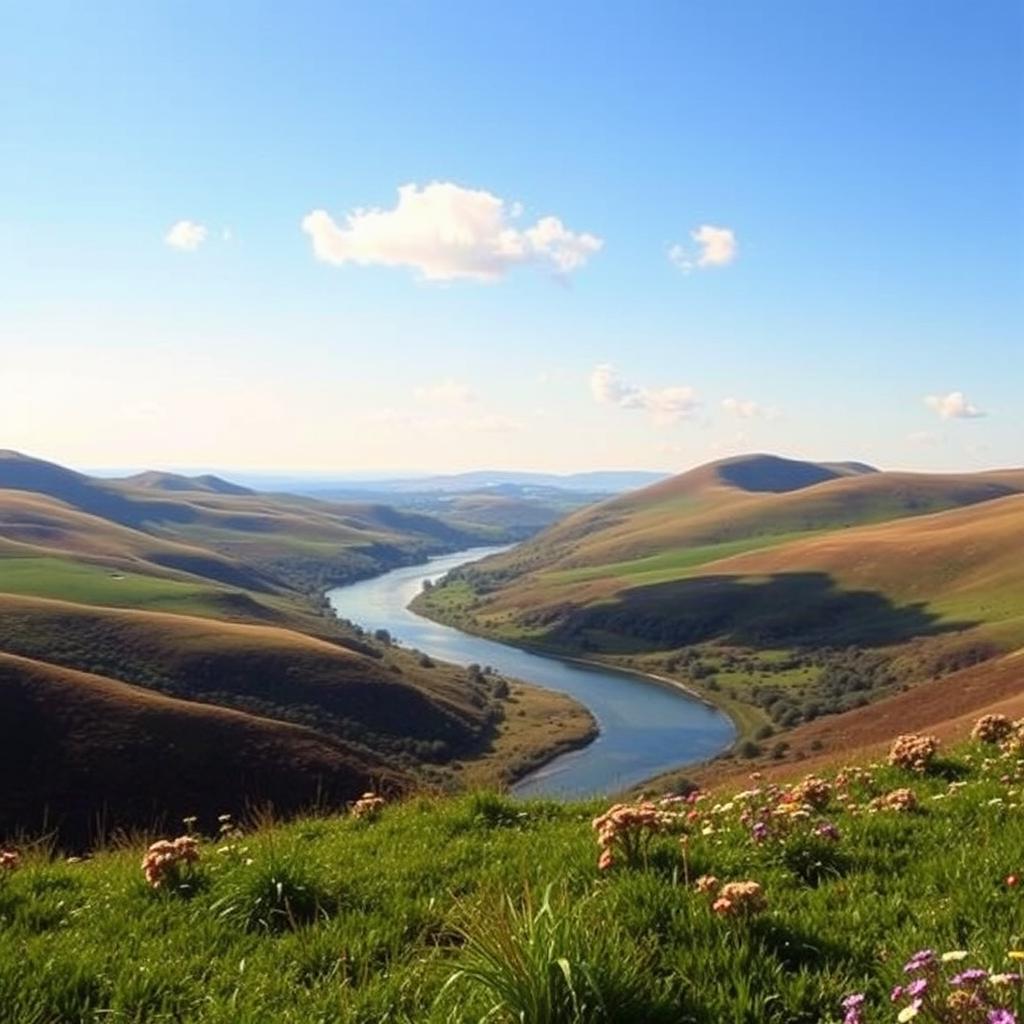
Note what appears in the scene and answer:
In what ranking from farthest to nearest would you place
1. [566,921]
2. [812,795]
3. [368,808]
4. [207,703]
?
[207,703], [368,808], [812,795], [566,921]

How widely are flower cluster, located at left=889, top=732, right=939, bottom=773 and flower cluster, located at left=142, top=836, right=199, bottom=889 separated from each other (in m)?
8.92

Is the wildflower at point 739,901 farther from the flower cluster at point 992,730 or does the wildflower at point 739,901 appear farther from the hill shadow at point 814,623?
the hill shadow at point 814,623

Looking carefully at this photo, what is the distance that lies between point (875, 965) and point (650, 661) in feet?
598

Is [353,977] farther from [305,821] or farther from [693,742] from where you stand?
[693,742]

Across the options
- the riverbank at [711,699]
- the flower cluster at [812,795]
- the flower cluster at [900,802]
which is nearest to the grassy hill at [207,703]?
the riverbank at [711,699]

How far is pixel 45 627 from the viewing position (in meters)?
114

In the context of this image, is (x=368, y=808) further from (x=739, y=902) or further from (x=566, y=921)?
(x=566, y=921)

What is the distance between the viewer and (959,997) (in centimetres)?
470

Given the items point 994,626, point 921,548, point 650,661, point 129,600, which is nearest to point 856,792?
point 994,626

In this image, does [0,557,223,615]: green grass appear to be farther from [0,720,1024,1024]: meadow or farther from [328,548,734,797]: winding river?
[0,720,1024,1024]: meadow

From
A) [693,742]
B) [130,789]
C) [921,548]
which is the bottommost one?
[693,742]

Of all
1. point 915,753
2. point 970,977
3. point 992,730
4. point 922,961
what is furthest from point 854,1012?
point 992,730

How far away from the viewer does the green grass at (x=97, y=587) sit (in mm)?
153375

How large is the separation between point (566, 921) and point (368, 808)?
7329mm
